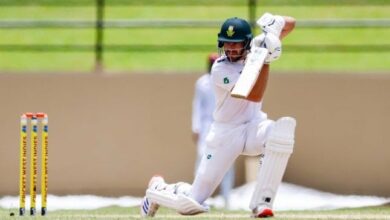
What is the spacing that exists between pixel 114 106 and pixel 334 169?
→ 2.76 m

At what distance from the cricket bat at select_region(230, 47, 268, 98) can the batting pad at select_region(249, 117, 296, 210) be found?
0.45 m

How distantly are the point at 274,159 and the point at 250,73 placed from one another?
0.72 m

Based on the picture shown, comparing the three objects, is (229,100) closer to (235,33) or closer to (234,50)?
(234,50)

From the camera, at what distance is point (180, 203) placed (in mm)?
10523

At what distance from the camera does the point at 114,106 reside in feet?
51.8

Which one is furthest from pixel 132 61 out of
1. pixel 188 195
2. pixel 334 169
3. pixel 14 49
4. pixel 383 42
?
pixel 188 195

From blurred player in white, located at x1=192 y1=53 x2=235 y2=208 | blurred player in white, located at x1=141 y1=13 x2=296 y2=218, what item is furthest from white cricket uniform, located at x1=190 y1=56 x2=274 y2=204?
blurred player in white, located at x1=192 y1=53 x2=235 y2=208

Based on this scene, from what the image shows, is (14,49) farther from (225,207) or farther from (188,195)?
(188,195)

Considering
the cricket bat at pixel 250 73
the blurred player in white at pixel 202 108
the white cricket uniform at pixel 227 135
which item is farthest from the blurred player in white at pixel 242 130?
the blurred player in white at pixel 202 108

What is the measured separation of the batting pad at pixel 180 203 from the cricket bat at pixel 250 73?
110 cm

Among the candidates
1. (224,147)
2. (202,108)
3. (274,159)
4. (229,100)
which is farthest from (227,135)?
(202,108)

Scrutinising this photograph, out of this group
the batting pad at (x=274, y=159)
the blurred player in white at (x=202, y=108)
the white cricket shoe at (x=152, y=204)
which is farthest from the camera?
the blurred player in white at (x=202, y=108)

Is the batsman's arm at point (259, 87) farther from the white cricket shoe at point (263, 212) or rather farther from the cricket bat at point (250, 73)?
the white cricket shoe at point (263, 212)

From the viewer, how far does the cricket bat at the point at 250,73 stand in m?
9.70
